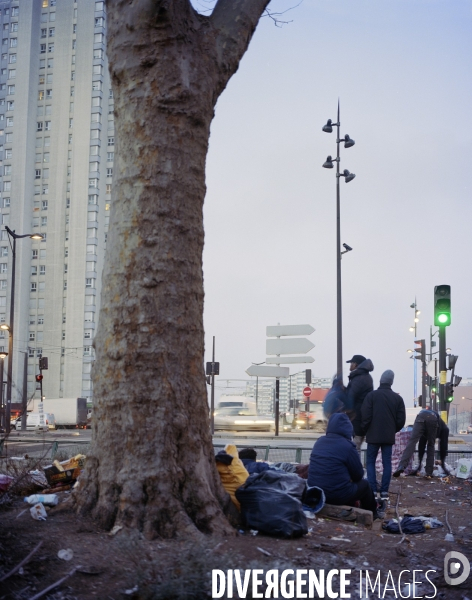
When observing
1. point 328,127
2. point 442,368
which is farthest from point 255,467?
point 328,127

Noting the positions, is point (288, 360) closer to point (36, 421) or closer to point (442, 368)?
point (442, 368)

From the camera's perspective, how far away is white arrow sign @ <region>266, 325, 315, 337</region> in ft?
75.3

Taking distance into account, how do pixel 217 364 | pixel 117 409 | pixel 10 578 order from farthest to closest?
1. pixel 217 364
2. pixel 117 409
3. pixel 10 578

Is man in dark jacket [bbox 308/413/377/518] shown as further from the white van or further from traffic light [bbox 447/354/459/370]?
the white van

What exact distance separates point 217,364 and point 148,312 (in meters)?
26.3

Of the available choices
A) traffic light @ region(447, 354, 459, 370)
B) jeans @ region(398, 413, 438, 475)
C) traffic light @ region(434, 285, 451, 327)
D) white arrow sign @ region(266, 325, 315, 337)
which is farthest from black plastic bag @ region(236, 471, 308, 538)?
white arrow sign @ region(266, 325, 315, 337)

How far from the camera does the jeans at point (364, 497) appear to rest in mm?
7792

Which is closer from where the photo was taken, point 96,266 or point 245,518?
point 245,518

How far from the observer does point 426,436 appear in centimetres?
1309

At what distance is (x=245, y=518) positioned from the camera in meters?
6.32

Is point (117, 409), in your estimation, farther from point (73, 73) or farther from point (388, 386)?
point (73, 73)

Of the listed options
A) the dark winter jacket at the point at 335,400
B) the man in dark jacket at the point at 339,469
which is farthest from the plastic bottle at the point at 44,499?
the dark winter jacket at the point at 335,400

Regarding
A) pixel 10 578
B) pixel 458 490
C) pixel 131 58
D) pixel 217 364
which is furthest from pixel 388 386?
pixel 217 364

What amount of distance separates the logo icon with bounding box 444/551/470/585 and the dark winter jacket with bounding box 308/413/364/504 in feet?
6.68
